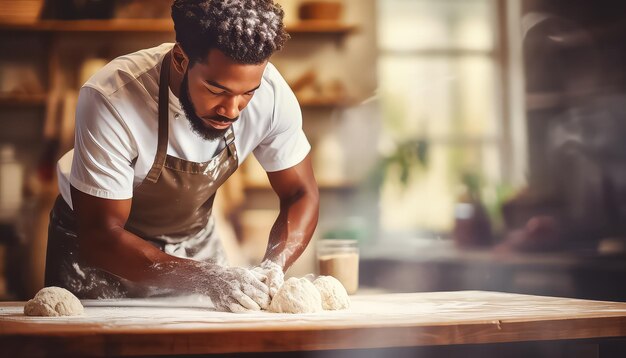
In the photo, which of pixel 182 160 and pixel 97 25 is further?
pixel 97 25

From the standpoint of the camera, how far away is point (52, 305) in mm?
1713

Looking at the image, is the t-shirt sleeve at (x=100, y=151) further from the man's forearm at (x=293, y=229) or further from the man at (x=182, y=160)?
the man's forearm at (x=293, y=229)

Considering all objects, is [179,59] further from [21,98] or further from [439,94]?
[439,94]

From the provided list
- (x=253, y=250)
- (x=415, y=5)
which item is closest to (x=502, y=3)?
(x=415, y=5)

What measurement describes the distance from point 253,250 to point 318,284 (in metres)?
2.19

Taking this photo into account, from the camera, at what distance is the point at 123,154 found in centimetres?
204

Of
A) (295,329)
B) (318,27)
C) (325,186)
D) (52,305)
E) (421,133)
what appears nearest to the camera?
(295,329)

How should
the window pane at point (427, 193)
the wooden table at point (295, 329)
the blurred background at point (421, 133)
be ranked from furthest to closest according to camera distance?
1. the window pane at point (427, 193)
2. the blurred background at point (421, 133)
3. the wooden table at point (295, 329)

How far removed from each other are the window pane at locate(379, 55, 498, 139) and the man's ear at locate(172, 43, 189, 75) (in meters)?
2.71

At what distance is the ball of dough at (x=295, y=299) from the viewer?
5.63 ft

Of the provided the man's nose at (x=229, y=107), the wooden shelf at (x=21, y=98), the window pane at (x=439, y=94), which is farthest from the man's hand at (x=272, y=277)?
the window pane at (x=439, y=94)

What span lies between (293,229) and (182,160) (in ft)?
1.13

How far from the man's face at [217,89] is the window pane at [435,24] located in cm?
280

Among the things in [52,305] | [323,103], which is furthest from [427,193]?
[52,305]
